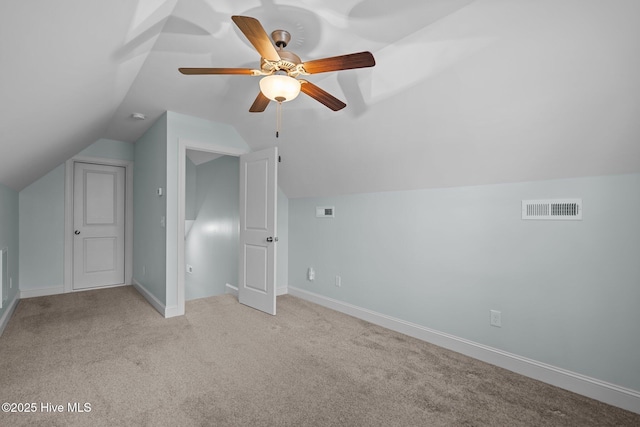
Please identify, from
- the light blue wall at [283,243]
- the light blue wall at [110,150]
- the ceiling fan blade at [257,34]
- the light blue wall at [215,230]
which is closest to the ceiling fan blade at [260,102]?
the ceiling fan blade at [257,34]

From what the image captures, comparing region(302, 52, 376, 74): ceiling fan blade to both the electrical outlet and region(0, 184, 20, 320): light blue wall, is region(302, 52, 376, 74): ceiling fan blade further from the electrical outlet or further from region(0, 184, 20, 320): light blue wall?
region(0, 184, 20, 320): light blue wall

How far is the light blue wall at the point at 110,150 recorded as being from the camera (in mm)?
4785

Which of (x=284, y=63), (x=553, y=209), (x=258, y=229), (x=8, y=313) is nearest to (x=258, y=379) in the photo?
(x=258, y=229)

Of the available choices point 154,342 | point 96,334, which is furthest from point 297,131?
point 96,334

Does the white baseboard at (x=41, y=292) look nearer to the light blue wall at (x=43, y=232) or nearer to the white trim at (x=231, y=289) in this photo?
the light blue wall at (x=43, y=232)

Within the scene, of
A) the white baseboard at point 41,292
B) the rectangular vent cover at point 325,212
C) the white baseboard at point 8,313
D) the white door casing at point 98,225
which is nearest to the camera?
the white baseboard at point 8,313

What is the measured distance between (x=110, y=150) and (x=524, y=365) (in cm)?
591

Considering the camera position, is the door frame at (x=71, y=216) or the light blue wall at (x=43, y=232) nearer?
the light blue wall at (x=43, y=232)

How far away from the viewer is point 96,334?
3.05m

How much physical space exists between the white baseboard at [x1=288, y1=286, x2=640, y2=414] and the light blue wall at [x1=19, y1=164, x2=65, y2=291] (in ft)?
14.6

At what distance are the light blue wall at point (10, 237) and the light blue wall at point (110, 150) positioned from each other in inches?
42.6

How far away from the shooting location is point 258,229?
389 cm

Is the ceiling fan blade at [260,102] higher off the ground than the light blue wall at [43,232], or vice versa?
the ceiling fan blade at [260,102]

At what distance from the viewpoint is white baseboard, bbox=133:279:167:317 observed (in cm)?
362
